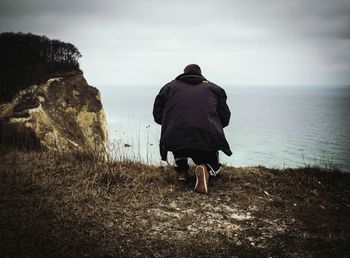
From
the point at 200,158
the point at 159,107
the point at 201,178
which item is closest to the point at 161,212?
the point at 201,178

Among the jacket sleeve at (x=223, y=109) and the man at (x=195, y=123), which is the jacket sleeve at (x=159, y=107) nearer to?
the man at (x=195, y=123)

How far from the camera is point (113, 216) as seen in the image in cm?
373

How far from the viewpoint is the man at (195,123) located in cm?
444

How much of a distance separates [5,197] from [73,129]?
18.6ft

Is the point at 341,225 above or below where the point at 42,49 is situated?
below

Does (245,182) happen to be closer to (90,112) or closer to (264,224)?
(264,224)

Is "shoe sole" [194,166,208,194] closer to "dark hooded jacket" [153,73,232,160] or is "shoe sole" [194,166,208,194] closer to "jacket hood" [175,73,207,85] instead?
"dark hooded jacket" [153,73,232,160]

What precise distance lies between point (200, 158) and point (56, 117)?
19.2 ft

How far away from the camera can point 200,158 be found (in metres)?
4.68

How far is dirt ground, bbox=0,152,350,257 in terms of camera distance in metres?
3.07

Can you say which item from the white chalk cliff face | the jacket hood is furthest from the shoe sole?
the white chalk cliff face

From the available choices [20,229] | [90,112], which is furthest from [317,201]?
[90,112]

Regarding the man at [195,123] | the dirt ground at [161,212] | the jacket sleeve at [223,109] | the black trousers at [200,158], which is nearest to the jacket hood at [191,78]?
the man at [195,123]

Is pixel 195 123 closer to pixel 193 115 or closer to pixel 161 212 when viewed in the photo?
pixel 193 115
